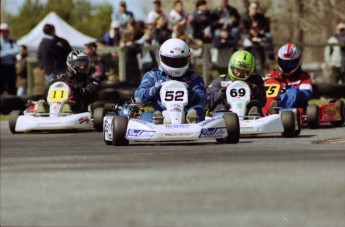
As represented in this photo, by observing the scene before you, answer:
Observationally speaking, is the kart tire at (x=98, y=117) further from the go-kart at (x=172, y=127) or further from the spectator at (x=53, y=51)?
the spectator at (x=53, y=51)

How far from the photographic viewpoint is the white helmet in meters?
9.26

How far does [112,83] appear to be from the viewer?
1622 centimetres

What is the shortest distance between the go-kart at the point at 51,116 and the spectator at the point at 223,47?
189 inches

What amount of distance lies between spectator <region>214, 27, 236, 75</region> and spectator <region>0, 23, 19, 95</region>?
141 inches

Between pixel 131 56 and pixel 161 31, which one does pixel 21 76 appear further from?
pixel 161 31

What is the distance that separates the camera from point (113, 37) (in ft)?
58.6

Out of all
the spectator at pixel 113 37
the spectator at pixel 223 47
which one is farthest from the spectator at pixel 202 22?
the spectator at pixel 113 37

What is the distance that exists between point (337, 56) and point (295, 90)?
313 inches

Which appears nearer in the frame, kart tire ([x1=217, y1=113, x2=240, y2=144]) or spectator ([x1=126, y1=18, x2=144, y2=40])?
kart tire ([x1=217, y1=113, x2=240, y2=144])

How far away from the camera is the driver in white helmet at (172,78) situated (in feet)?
29.6

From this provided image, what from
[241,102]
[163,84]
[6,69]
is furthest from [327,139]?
[6,69]

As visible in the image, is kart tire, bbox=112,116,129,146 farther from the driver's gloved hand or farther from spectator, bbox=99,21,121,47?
spectator, bbox=99,21,121,47

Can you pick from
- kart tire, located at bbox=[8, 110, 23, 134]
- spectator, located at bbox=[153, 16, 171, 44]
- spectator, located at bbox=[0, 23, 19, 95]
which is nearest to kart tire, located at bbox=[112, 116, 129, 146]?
kart tire, located at bbox=[8, 110, 23, 134]

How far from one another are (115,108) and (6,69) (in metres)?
8.42
